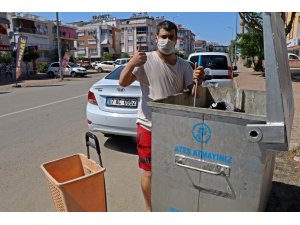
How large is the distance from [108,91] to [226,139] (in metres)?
3.19

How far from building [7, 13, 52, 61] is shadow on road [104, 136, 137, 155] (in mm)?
43196

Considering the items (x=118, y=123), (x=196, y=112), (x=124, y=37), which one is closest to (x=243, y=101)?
(x=196, y=112)

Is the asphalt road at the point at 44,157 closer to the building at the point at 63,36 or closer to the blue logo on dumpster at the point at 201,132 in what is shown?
the blue logo on dumpster at the point at 201,132

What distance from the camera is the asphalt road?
3.33 metres

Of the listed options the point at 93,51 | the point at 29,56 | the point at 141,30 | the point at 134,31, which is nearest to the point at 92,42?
the point at 93,51

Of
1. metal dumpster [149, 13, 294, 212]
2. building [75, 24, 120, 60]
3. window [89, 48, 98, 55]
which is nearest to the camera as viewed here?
metal dumpster [149, 13, 294, 212]

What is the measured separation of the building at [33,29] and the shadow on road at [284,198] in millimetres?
46177

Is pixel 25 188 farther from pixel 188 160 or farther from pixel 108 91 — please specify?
pixel 188 160

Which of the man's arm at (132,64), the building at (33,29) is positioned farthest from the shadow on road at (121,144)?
the building at (33,29)

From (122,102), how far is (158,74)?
217 cm

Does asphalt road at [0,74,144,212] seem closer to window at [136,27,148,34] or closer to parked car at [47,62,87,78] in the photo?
parked car at [47,62,87,78]

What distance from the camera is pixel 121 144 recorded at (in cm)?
539

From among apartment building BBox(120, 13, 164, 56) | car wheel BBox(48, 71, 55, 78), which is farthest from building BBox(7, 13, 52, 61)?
apartment building BBox(120, 13, 164, 56)

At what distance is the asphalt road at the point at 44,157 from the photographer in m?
3.33
